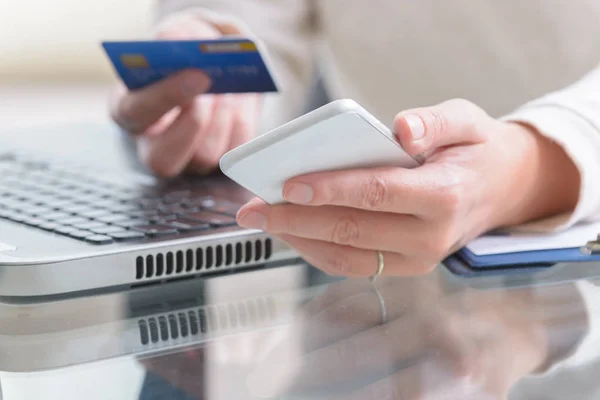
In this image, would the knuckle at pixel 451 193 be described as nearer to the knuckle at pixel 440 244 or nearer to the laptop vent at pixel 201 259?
the knuckle at pixel 440 244

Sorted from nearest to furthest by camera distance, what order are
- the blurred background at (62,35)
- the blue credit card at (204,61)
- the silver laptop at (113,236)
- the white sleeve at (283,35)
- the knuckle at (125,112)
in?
1. the silver laptop at (113,236)
2. the blue credit card at (204,61)
3. the knuckle at (125,112)
4. the white sleeve at (283,35)
5. the blurred background at (62,35)

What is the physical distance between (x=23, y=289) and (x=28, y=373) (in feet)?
0.30

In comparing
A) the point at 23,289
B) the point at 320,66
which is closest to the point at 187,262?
the point at 23,289

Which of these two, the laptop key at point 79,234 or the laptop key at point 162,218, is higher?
the laptop key at point 162,218

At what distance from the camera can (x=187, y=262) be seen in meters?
0.54

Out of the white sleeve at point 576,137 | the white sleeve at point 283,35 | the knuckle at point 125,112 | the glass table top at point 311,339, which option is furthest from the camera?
the white sleeve at point 283,35

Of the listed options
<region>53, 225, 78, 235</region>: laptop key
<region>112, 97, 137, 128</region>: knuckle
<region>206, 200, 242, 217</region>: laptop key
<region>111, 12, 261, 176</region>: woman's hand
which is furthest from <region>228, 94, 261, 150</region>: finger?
<region>53, 225, 78, 235</region>: laptop key

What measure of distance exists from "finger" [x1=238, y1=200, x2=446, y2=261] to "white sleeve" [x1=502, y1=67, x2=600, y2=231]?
0.42ft

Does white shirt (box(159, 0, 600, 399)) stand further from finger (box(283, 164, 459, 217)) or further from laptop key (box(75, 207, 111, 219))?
laptop key (box(75, 207, 111, 219))

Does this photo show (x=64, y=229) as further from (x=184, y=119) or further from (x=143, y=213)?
(x=184, y=119)

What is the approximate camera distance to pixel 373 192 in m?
0.50

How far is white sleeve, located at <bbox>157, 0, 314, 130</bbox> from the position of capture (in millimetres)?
1179

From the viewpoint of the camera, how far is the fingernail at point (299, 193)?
0.49m

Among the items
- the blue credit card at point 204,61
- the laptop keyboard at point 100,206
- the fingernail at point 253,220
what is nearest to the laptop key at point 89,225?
the laptop keyboard at point 100,206
